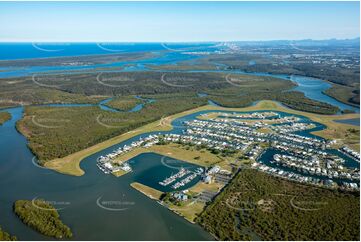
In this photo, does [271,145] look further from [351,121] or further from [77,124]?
[77,124]

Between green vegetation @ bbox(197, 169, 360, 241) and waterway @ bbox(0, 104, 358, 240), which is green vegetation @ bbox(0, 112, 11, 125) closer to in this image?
waterway @ bbox(0, 104, 358, 240)

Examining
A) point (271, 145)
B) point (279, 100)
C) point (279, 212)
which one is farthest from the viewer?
point (279, 100)

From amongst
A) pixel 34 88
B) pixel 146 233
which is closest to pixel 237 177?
pixel 146 233

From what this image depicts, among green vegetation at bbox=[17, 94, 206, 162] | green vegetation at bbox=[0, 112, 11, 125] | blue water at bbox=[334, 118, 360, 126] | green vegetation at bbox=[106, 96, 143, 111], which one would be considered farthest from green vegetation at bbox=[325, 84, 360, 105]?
green vegetation at bbox=[0, 112, 11, 125]

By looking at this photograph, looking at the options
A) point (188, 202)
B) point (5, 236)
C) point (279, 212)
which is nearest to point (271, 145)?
point (279, 212)

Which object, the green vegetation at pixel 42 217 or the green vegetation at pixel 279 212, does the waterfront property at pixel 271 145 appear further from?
the green vegetation at pixel 42 217
